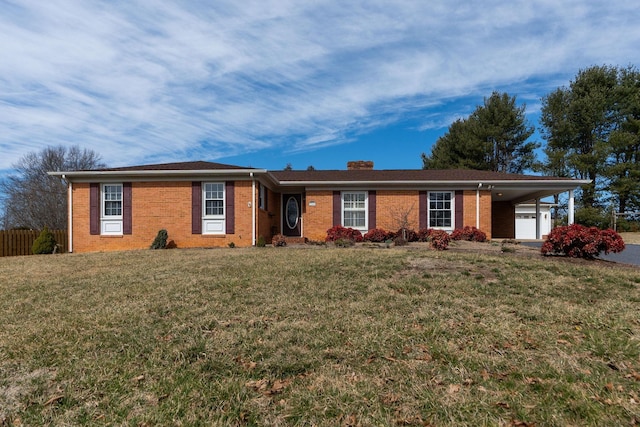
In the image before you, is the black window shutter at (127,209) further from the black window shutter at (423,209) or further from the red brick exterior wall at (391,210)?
the black window shutter at (423,209)

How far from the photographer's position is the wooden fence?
1566 centimetres

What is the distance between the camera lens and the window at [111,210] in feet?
47.6

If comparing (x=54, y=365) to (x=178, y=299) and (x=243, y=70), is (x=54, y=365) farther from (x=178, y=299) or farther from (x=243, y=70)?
(x=243, y=70)

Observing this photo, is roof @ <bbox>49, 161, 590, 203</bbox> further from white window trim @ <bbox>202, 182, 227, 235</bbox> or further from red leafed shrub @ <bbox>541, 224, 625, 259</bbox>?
red leafed shrub @ <bbox>541, 224, 625, 259</bbox>

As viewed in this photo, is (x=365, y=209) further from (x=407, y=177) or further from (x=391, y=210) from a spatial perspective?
Answer: (x=407, y=177)

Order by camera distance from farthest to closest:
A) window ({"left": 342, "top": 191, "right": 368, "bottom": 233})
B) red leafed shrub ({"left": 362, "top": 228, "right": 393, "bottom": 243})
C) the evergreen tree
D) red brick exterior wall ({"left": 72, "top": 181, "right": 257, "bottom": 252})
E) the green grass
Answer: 1. the evergreen tree
2. window ({"left": 342, "top": 191, "right": 368, "bottom": 233})
3. red leafed shrub ({"left": 362, "top": 228, "right": 393, "bottom": 243})
4. red brick exterior wall ({"left": 72, "top": 181, "right": 257, "bottom": 252})
5. the green grass

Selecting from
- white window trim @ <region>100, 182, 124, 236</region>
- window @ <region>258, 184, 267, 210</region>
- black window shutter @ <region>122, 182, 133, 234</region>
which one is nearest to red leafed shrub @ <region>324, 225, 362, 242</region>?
window @ <region>258, 184, 267, 210</region>

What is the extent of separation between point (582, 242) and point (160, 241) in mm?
13248

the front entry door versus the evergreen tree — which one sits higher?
the evergreen tree

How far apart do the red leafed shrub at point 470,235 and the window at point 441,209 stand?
2.59 ft

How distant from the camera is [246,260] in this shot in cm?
908

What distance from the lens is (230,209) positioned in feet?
46.1

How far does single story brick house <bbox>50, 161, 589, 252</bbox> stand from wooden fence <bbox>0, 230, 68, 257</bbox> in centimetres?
223

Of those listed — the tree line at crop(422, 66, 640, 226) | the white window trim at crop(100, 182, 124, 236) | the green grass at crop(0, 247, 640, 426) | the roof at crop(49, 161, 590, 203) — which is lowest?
the green grass at crop(0, 247, 640, 426)
